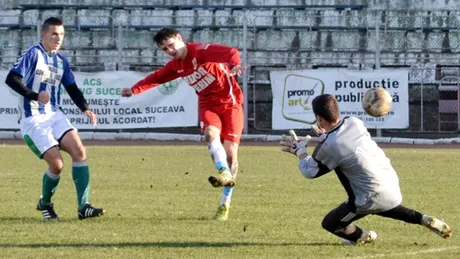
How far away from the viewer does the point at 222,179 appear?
9641 millimetres

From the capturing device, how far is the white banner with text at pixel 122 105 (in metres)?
24.1

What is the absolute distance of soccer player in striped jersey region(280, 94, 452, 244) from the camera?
26.5 feet

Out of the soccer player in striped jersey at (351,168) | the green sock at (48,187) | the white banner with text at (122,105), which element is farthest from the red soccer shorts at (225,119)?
the white banner with text at (122,105)

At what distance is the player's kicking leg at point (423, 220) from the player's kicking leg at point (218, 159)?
1.79 meters

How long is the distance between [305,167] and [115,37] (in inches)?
976

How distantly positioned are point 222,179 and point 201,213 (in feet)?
4.08

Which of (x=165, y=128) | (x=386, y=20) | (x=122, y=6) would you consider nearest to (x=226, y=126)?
(x=165, y=128)

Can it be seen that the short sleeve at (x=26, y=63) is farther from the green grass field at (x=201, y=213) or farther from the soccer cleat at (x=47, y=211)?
the green grass field at (x=201, y=213)

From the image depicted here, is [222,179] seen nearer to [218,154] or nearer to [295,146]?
[218,154]

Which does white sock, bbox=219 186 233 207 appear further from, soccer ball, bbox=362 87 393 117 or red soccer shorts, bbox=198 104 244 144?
soccer ball, bbox=362 87 393 117

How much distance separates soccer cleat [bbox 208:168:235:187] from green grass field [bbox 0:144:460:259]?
1.30ft

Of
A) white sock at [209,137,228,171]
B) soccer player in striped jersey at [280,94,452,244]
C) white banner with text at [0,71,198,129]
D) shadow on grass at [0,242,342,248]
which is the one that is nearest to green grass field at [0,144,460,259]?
shadow on grass at [0,242,342,248]

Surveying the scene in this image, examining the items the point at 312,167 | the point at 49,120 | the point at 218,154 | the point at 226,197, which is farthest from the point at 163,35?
the point at 312,167

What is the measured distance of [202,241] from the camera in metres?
8.77
